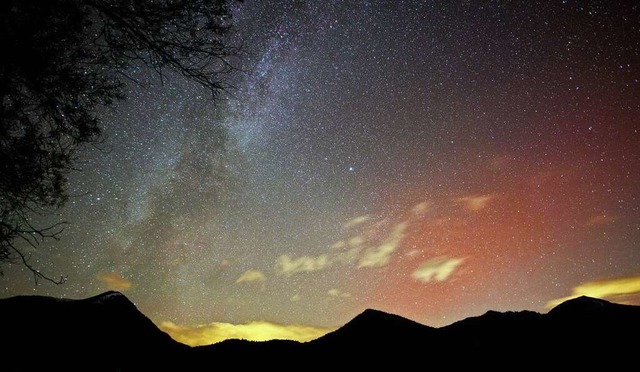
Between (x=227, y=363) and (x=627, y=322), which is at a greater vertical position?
(x=227, y=363)

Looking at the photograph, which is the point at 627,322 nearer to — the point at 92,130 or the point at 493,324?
the point at 493,324

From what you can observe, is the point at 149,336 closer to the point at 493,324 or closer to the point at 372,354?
the point at 372,354

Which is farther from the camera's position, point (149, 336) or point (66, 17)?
point (149, 336)

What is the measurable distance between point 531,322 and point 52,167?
7.90 meters

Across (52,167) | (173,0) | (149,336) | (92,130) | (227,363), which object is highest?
(173,0)

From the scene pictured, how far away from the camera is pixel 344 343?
6.06 m

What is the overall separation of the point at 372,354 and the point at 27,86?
6326mm

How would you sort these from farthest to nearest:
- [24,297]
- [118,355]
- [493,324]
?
[493,324], [24,297], [118,355]

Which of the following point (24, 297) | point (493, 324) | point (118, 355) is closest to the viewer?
point (118, 355)

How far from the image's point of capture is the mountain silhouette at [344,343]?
475 cm

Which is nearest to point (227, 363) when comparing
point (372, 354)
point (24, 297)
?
point (372, 354)

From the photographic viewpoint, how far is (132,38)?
5488mm

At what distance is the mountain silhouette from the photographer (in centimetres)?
475

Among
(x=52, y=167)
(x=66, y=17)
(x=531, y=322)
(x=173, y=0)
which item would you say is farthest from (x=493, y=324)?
(x=66, y=17)
